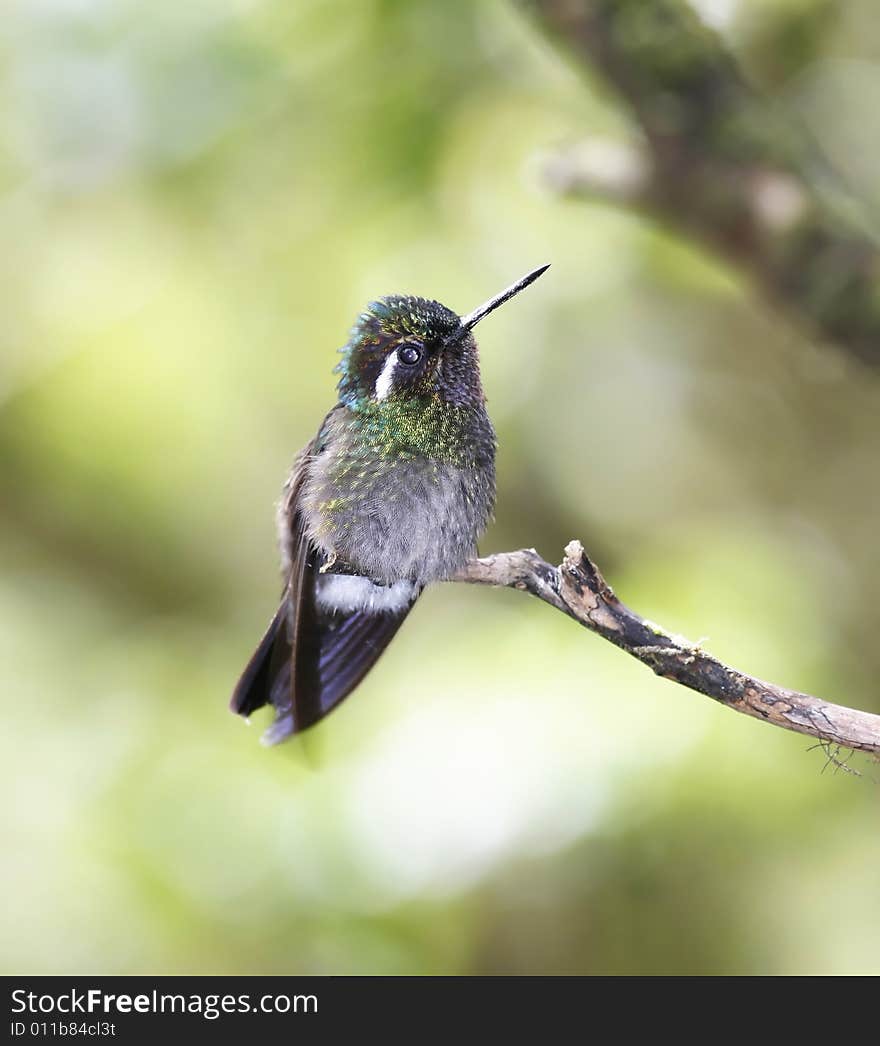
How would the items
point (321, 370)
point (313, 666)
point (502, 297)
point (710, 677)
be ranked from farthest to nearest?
point (321, 370) → point (313, 666) → point (502, 297) → point (710, 677)

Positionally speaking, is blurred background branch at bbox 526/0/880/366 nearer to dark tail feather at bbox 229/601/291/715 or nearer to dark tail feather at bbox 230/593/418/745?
dark tail feather at bbox 230/593/418/745

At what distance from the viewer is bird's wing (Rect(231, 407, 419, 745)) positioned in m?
2.22

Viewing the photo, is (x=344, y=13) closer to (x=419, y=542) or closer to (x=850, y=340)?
(x=850, y=340)

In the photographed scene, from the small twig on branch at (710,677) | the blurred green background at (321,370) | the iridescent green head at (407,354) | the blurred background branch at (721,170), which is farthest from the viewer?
the blurred green background at (321,370)

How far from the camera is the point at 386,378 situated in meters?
2.15

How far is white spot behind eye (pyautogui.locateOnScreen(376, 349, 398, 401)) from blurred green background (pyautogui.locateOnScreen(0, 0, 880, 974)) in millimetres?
2110

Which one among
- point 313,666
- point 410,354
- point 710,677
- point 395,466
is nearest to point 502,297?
point 410,354

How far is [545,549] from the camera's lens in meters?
4.98

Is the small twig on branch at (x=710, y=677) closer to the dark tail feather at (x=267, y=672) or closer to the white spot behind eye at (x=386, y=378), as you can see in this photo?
the white spot behind eye at (x=386, y=378)

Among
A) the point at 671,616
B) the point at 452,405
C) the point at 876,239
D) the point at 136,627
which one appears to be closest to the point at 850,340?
the point at 876,239

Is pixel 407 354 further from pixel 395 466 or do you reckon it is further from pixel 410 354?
pixel 395 466

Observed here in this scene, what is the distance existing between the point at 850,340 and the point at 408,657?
205 cm

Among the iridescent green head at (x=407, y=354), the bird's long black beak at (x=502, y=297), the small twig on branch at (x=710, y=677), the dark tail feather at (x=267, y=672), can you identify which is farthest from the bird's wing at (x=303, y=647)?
the small twig on branch at (x=710, y=677)

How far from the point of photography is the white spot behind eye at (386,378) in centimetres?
215
